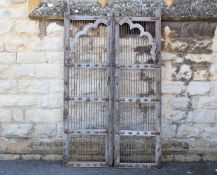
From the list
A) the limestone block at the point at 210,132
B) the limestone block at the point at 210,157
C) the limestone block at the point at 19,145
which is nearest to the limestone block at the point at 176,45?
the limestone block at the point at 210,132

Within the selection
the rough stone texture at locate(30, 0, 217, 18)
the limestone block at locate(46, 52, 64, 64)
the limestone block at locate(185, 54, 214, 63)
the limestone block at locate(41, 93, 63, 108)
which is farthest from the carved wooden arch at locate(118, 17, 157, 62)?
the limestone block at locate(41, 93, 63, 108)

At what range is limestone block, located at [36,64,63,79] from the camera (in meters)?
5.80

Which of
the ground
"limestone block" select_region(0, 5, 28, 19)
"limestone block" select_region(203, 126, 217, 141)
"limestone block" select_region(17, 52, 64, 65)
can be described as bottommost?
the ground

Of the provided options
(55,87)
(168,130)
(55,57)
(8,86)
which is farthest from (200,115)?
(8,86)

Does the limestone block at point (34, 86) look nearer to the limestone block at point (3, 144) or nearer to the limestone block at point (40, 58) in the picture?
the limestone block at point (40, 58)

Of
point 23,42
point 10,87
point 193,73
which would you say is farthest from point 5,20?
point 193,73

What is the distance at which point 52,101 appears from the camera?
5852 mm

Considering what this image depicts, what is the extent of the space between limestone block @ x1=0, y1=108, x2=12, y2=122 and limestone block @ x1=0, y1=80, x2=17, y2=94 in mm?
226

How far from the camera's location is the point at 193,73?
5824mm

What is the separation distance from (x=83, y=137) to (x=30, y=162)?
0.73m

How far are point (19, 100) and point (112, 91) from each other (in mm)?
1173

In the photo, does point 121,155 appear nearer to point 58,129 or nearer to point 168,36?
point 58,129

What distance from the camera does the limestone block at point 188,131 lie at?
590 cm

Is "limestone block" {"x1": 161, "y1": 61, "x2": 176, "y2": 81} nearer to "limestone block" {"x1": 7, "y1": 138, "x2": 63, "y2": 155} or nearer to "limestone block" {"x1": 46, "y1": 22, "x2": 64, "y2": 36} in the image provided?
"limestone block" {"x1": 46, "y1": 22, "x2": 64, "y2": 36}
